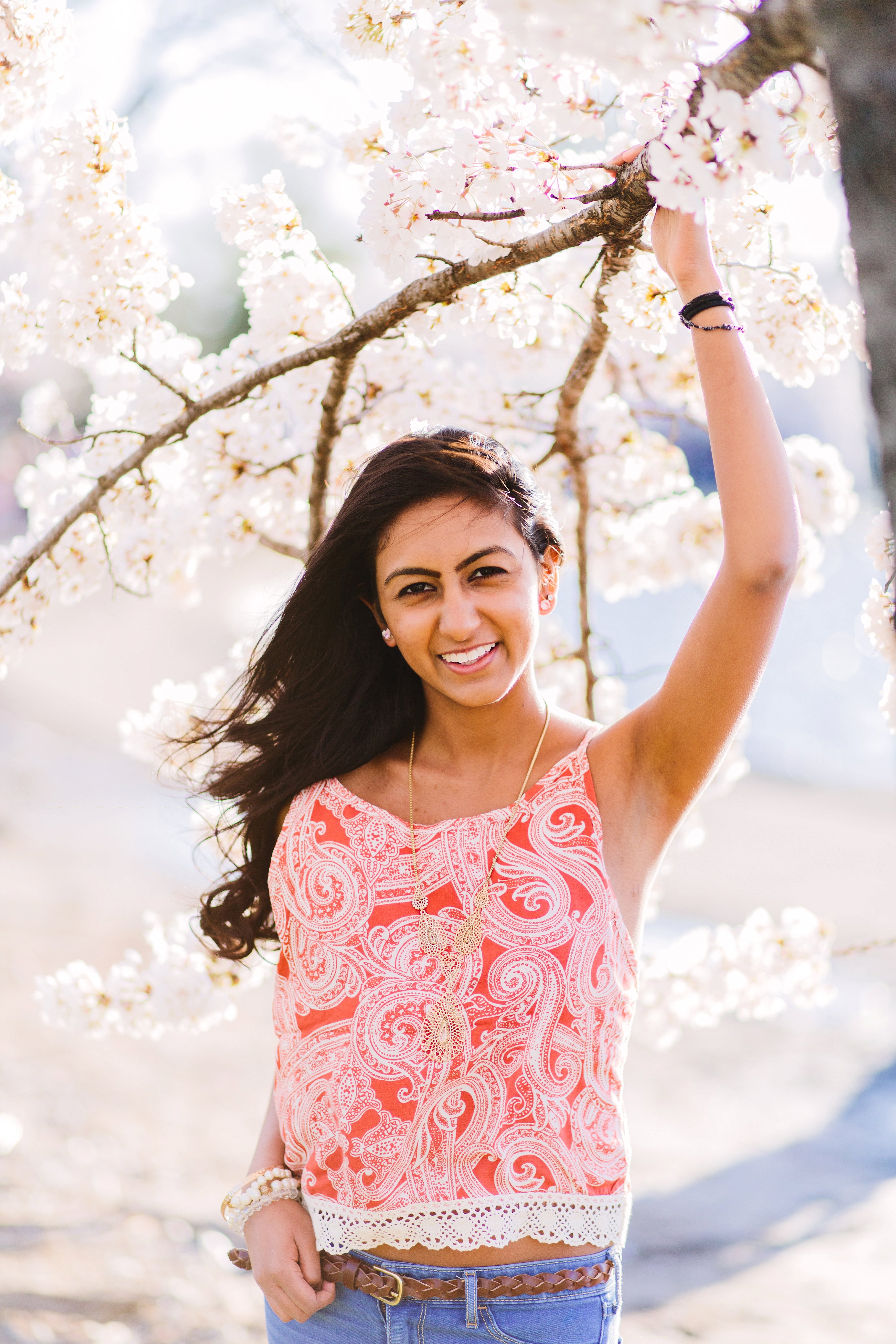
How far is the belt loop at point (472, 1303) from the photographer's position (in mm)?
1319

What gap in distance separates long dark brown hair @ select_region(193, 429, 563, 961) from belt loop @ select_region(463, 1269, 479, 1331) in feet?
2.26

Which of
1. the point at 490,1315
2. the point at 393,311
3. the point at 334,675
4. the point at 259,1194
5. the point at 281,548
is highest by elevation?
the point at 281,548

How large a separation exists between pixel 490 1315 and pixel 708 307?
122cm

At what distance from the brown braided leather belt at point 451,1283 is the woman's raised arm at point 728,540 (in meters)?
0.64

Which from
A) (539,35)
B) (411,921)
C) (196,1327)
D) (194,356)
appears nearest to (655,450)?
(194,356)

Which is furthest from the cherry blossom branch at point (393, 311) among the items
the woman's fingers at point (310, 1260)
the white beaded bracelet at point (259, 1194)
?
the woman's fingers at point (310, 1260)

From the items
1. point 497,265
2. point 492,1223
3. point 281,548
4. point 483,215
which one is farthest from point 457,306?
point 492,1223

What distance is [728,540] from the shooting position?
4.24ft

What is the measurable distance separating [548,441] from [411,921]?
1688 mm

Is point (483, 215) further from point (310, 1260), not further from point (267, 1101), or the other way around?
point (267, 1101)

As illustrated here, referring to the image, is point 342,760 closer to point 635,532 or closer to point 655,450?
point 655,450

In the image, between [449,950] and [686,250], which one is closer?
[686,250]

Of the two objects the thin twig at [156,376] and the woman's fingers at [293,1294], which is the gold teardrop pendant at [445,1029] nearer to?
the woman's fingers at [293,1294]

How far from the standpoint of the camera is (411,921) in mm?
1483
